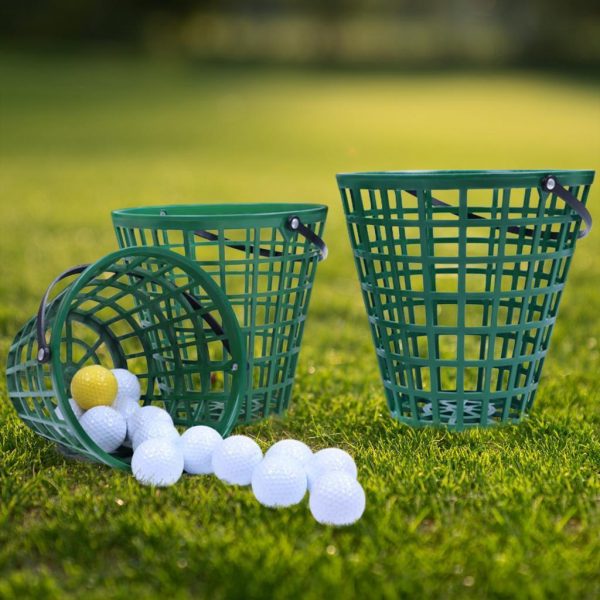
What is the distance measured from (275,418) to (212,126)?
56.1ft

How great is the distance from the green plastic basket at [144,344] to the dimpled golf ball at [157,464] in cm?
9

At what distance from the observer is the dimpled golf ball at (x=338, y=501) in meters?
2.27

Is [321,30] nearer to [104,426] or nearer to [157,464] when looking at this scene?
[104,426]

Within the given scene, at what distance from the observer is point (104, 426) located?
2.78 metres

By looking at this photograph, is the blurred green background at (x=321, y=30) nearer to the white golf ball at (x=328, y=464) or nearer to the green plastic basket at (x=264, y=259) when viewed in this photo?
the green plastic basket at (x=264, y=259)

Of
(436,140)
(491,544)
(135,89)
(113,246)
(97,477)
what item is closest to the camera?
(491,544)

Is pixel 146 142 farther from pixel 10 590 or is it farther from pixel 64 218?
pixel 10 590

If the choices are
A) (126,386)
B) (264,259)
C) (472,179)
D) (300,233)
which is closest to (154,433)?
(126,386)

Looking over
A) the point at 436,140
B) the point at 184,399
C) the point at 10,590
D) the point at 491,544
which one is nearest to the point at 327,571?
the point at 491,544

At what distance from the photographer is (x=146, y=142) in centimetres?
1719

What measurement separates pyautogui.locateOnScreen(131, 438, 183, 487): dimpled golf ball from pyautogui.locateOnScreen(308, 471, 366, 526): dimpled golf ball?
0.45 metres

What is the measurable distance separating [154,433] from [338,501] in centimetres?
72

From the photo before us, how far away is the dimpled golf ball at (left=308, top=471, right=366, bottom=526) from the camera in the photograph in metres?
2.27

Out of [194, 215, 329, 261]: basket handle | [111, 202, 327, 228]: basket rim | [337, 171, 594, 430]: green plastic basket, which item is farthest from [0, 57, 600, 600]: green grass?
[111, 202, 327, 228]: basket rim
